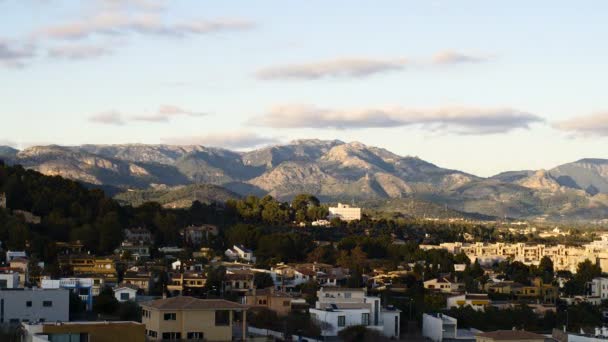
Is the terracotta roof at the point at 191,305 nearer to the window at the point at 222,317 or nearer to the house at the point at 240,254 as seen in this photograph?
the window at the point at 222,317

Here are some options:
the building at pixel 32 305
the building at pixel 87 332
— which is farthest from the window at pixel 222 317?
the building at pixel 32 305

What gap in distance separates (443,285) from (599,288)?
372 inches

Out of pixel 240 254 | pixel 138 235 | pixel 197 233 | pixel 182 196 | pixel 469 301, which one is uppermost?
pixel 182 196

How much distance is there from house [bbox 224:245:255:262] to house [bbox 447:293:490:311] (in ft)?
53.1

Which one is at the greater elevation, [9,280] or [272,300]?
[9,280]

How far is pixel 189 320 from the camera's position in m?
35.0

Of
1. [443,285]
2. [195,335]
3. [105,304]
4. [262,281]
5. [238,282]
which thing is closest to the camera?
[195,335]

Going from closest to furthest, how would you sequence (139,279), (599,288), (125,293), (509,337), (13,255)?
(509,337)
(125,293)
(139,279)
(13,255)
(599,288)

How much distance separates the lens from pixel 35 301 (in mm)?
38969

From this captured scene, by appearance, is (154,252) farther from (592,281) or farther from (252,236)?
(592,281)

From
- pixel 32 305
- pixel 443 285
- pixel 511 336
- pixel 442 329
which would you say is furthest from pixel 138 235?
pixel 511 336

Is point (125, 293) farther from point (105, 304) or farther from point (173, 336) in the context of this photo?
point (173, 336)

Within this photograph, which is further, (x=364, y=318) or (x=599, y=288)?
(x=599, y=288)

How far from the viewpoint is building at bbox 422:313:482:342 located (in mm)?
44656
